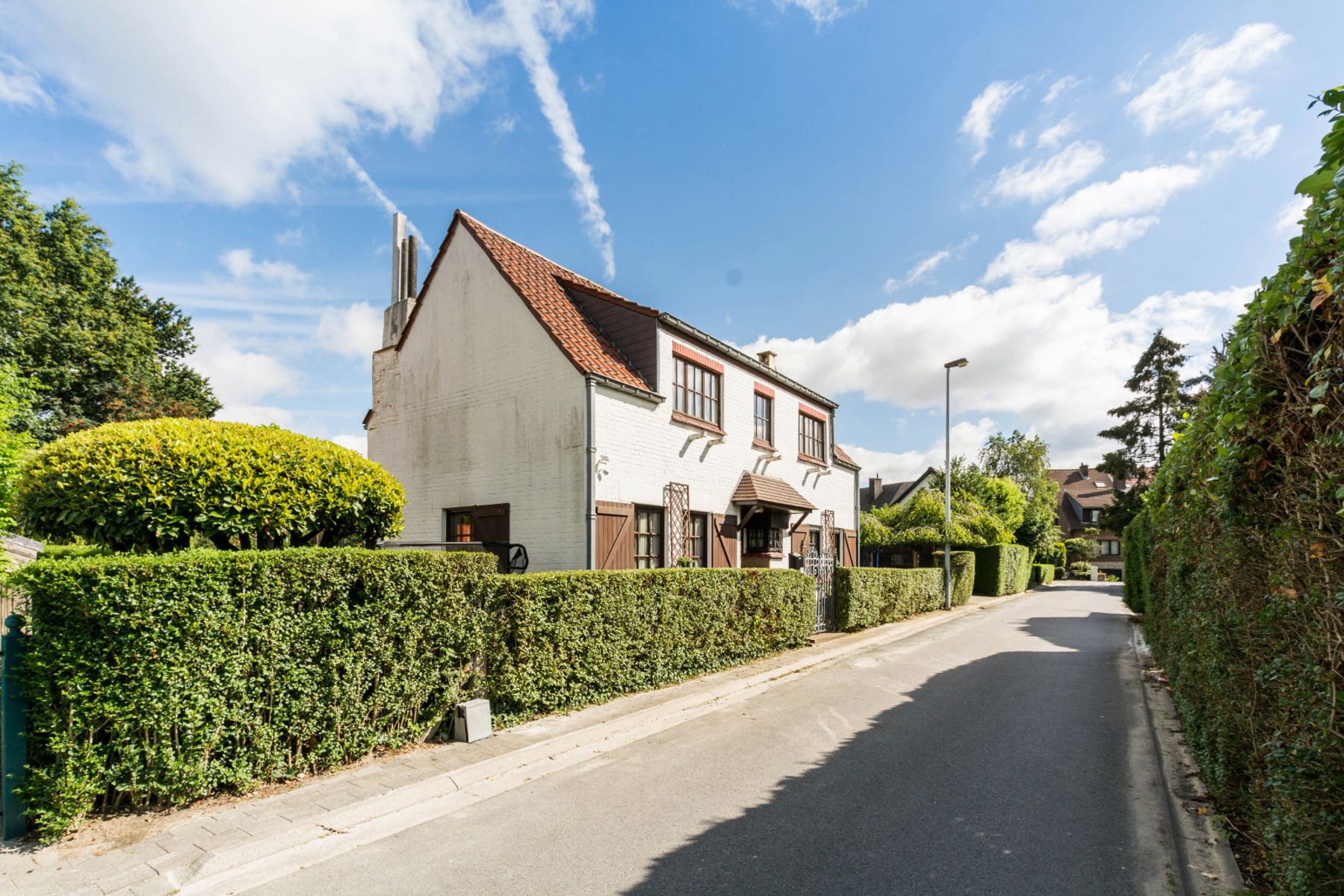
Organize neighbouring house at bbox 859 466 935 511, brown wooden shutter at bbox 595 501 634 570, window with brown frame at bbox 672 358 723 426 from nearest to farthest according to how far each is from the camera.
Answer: brown wooden shutter at bbox 595 501 634 570 < window with brown frame at bbox 672 358 723 426 < neighbouring house at bbox 859 466 935 511

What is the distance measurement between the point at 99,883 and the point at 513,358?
33.3 feet

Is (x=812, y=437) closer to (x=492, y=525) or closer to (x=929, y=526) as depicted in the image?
(x=492, y=525)

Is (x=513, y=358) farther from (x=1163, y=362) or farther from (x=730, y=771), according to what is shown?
(x=1163, y=362)

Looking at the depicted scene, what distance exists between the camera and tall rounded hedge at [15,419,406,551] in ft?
19.2

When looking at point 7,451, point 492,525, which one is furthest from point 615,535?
point 7,451

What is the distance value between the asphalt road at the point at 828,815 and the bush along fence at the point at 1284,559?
1.18 m

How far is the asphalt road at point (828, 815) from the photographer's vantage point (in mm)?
4352

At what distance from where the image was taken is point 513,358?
43.3 ft

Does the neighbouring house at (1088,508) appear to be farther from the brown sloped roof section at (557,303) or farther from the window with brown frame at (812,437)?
the brown sloped roof section at (557,303)

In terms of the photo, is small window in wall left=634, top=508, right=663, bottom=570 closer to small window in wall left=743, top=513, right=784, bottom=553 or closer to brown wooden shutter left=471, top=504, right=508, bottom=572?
brown wooden shutter left=471, top=504, right=508, bottom=572

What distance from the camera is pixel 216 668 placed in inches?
206

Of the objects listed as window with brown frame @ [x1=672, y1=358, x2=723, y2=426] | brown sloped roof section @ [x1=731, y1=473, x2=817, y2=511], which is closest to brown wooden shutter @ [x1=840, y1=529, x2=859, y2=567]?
brown sloped roof section @ [x1=731, y1=473, x2=817, y2=511]

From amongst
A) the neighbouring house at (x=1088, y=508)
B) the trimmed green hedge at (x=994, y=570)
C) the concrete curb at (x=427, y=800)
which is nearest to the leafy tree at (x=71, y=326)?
the concrete curb at (x=427, y=800)

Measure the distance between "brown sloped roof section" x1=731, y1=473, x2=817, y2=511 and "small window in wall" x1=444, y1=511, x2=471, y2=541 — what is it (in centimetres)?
625
